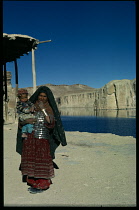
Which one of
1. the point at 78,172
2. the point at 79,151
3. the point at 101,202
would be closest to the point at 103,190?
the point at 101,202

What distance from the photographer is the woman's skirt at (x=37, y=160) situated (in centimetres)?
390

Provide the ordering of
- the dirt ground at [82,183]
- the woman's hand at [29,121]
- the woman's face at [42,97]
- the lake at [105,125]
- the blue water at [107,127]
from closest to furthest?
1. the dirt ground at [82,183]
2. the woman's hand at [29,121]
3. the woman's face at [42,97]
4. the blue water at [107,127]
5. the lake at [105,125]

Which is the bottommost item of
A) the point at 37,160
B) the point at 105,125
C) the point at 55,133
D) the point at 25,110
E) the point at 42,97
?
the point at 105,125

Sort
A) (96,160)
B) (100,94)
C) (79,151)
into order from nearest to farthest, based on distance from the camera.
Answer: (96,160) < (79,151) < (100,94)

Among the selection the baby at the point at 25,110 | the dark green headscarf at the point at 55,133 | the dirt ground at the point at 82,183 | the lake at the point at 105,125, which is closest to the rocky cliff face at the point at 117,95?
the lake at the point at 105,125

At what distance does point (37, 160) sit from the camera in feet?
12.8

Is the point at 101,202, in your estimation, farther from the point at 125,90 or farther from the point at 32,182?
the point at 125,90

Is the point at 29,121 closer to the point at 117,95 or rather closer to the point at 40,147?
the point at 40,147

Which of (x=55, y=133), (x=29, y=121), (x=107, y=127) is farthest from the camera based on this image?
(x=107, y=127)

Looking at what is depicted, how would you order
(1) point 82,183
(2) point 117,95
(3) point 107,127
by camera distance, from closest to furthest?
(1) point 82,183, (3) point 107,127, (2) point 117,95

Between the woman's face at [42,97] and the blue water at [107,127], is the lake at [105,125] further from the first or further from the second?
the woman's face at [42,97]

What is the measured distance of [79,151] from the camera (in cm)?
754

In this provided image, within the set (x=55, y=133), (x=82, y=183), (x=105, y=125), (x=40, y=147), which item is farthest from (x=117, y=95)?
(x=40, y=147)

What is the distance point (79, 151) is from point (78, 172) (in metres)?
2.37
